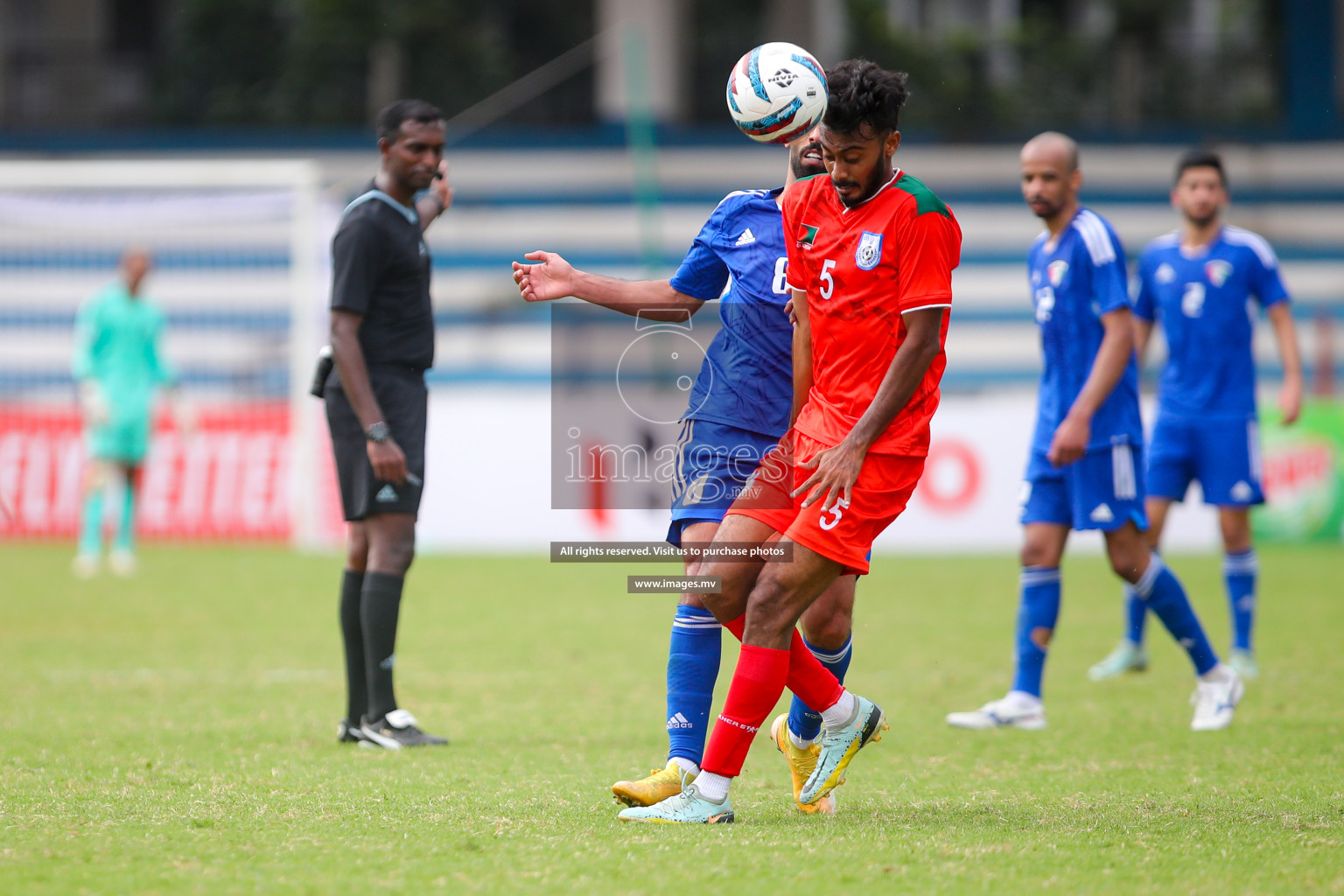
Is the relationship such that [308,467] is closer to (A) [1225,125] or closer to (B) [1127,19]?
(A) [1225,125]

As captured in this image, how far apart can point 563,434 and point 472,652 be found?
500cm

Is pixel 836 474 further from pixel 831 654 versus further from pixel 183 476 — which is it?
pixel 183 476

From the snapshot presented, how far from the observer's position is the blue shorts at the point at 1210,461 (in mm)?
7320

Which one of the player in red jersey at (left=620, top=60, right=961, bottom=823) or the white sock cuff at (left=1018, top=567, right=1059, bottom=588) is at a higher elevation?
the player in red jersey at (left=620, top=60, right=961, bottom=823)

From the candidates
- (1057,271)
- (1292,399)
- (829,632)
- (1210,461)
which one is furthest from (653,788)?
(1292,399)

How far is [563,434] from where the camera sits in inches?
510

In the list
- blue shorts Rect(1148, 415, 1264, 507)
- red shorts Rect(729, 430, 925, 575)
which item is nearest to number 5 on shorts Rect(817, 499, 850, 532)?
red shorts Rect(729, 430, 925, 575)

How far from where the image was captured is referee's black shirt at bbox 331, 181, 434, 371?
551cm

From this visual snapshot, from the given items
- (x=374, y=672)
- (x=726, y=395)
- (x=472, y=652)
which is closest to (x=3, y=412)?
(x=472, y=652)

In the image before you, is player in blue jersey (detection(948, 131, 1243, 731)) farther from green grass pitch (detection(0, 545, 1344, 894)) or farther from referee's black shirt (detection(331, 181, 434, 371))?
referee's black shirt (detection(331, 181, 434, 371))

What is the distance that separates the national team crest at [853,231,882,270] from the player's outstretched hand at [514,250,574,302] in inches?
34.7

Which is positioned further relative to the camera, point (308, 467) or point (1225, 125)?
point (1225, 125)

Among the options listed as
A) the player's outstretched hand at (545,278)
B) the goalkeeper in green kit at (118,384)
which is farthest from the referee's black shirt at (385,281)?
the goalkeeper in green kit at (118,384)

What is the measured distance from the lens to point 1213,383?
7.41 metres
